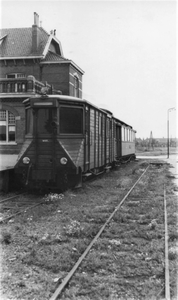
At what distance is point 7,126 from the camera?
22375 millimetres

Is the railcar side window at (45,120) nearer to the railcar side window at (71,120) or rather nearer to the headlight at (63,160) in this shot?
the railcar side window at (71,120)

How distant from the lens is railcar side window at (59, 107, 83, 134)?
10281mm

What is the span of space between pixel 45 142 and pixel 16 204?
208cm

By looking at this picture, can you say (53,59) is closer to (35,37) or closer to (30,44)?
(35,37)

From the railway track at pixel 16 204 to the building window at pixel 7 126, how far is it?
12.1 m

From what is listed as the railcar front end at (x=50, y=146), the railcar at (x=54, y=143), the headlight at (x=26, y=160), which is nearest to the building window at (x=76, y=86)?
the railcar at (x=54, y=143)

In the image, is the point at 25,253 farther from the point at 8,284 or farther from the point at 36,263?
the point at 8,284

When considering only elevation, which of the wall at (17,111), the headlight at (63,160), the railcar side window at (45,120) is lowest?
the headlight at (63,160)

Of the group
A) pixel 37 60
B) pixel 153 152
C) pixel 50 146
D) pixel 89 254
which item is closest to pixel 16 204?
pixel 50 146

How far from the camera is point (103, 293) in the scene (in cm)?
372

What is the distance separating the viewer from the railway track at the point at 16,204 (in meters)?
7.75

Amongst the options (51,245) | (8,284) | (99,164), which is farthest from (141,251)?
(99,164)

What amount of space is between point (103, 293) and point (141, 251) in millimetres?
1592

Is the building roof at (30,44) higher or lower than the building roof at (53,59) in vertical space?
higher
